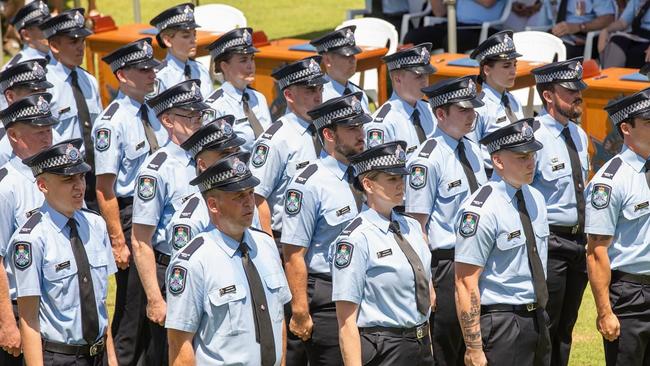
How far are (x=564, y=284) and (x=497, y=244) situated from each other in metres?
1.50

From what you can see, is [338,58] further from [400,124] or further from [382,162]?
[382,162]

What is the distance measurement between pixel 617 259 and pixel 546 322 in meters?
0.70

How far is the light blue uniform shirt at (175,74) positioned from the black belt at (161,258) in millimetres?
2677

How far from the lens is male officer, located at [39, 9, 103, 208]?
1064cm

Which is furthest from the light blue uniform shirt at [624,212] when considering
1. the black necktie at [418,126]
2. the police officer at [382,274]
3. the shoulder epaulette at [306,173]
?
the black necktie at [418,126]

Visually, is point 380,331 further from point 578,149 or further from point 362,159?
point 578,149

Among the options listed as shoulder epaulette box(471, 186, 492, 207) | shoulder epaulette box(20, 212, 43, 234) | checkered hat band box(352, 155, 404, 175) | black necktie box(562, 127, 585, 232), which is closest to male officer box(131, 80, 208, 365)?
shoulder epaulette box(20, 212, 43, 234)

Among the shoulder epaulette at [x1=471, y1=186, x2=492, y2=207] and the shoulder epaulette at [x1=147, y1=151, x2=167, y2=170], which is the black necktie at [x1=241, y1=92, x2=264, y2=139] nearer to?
the shoulder epaulette at [x1=147, y1=151, x2=167, y2=170]

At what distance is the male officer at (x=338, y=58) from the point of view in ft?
33.1

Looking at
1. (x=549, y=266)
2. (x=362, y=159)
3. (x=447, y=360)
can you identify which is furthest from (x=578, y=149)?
(x=362, y=159)

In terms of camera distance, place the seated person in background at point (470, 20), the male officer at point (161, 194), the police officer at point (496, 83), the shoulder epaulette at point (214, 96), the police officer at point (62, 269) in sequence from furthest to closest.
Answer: the seated person in background at point (470, 20)
the shoulder epaulette at point (214, 96)
the police officer at point (496, 83)
the male officer at point (161, 194)
the police officer at point (62, 269)

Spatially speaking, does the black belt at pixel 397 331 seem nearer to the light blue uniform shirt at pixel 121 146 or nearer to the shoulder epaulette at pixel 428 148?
the shoulder epaulette at pixel 428 148

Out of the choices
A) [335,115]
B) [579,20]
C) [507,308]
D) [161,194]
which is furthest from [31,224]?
[579,20]

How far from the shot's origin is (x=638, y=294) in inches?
307
